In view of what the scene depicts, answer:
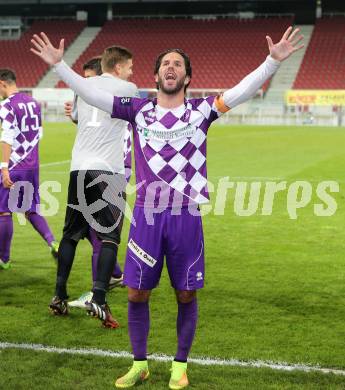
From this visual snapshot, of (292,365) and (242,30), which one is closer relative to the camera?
(292,365)

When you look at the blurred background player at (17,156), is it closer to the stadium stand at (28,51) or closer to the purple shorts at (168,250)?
the purple shorts at (168,250)

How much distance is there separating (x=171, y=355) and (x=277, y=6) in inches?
A: 1828

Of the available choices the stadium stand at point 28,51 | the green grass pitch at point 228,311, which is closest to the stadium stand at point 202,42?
the stadium stand at point 28,51

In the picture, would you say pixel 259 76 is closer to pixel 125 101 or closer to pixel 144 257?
pixel 125 101

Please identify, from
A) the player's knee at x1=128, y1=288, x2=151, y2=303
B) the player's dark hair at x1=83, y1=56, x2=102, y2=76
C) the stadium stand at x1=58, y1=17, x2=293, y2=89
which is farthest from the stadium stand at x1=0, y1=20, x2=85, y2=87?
the player's knee at x1=128, y1=288, x2=151, y2=303

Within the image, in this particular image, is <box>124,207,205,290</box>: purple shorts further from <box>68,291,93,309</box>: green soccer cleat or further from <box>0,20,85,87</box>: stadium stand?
<box>0,20,85,87</box>: stadium stand

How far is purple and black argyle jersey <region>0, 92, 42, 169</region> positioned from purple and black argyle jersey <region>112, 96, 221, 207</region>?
2.67 meters

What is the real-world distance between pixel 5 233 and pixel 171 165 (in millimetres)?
3298

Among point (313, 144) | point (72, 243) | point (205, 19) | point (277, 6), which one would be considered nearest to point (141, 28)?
point (205, 19)

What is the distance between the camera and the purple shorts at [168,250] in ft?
12.1

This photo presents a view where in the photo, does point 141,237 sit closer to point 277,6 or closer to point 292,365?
point 292,365

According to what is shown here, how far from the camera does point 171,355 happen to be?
14.0 feet

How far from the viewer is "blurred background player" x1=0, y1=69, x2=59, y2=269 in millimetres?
6133

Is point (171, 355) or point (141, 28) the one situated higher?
point (141, 28)
